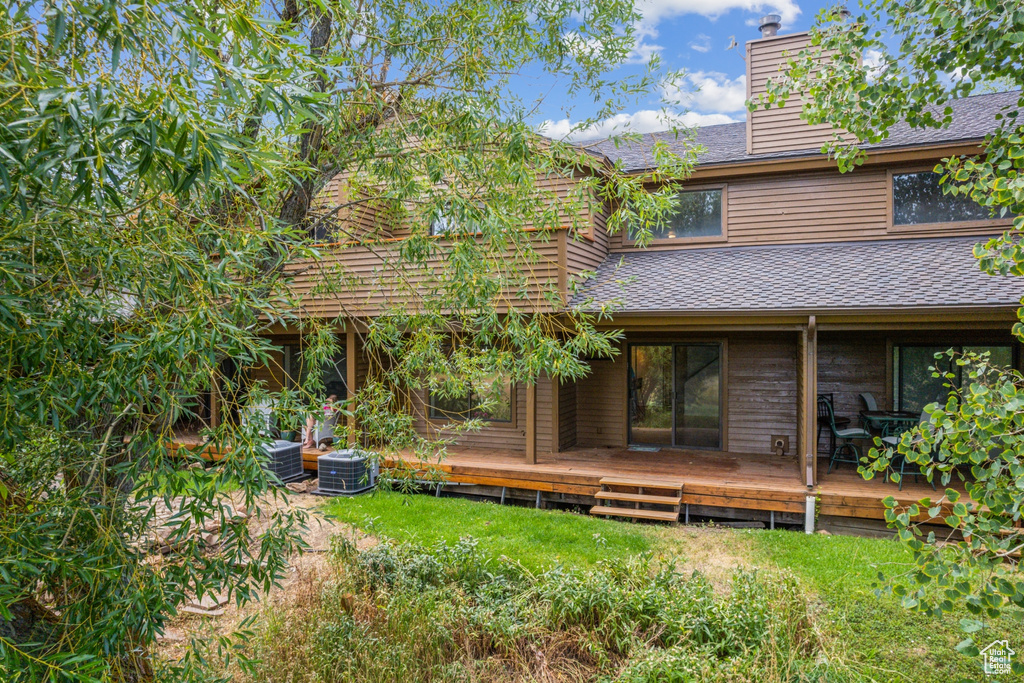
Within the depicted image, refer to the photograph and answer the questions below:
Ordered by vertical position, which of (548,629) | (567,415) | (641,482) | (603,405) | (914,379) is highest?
(914,379)

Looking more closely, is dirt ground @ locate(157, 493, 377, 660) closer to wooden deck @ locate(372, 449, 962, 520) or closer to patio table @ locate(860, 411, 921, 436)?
wooden deck @ locate(372, 449, 962, 520)

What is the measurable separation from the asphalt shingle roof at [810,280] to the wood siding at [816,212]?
0.54 ft

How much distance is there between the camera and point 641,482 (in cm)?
722

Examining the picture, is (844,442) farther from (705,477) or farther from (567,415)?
(567,415)

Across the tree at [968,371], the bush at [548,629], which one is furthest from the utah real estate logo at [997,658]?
the tree at [968,371]

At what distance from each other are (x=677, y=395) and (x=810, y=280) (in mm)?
2680

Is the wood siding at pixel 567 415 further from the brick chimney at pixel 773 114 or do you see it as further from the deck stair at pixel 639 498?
the brick chimney at pixel 773 114

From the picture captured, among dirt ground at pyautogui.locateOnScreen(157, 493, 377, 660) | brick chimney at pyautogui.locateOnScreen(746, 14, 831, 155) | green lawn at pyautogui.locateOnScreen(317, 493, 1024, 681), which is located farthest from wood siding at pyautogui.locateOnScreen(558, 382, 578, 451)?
brick chimney at pyautogui.locateOnScreen(746, 14, 831, 155)

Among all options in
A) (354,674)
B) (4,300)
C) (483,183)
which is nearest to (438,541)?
(354,674)

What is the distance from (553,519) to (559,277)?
3.00 m

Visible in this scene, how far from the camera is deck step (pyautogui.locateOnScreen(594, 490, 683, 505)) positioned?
692 cm

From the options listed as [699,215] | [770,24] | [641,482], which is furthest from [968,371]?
[770,24]

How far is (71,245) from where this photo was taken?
2.28 meters

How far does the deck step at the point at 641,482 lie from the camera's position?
7051mm
